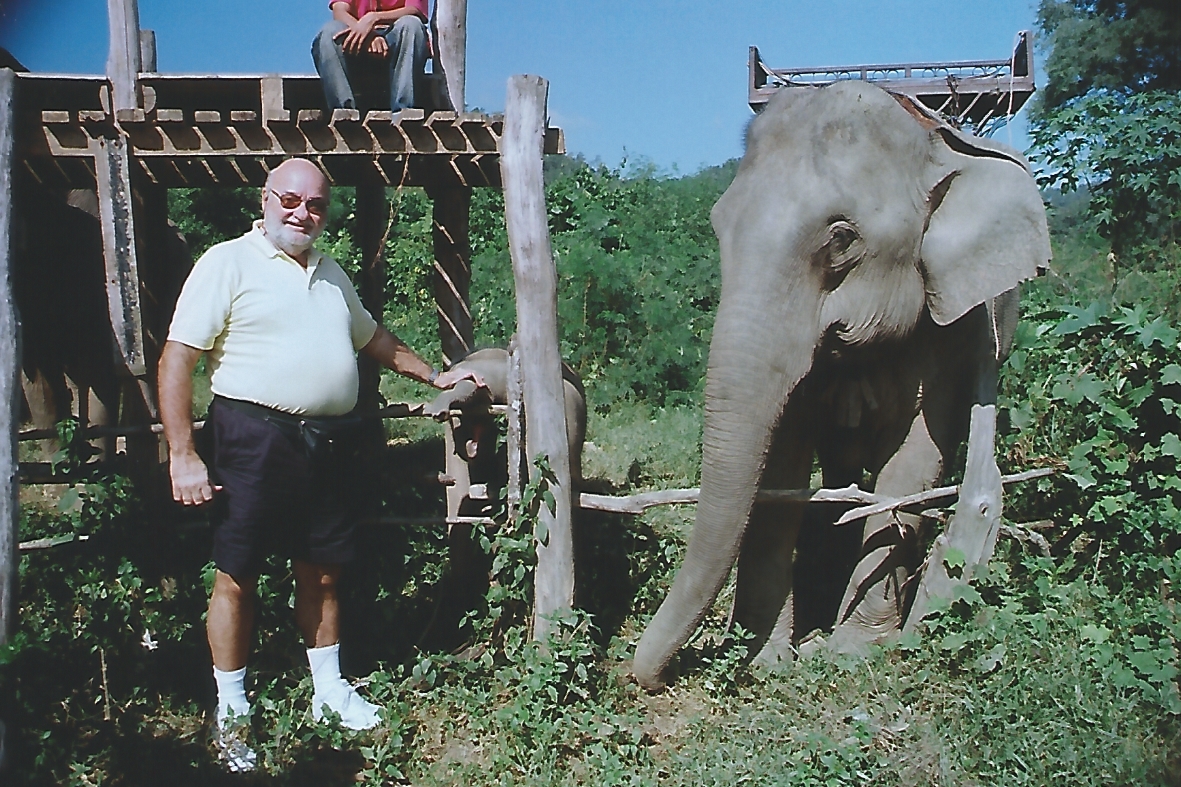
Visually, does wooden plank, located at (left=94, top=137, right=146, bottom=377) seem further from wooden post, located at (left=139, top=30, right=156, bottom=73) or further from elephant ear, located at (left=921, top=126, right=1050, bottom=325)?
elephant ear, located at (left=921, top=126, right=1050, bottom=325)

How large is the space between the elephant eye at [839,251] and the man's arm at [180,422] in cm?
228

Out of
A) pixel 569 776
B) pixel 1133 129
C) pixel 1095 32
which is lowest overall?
pixel 569 776

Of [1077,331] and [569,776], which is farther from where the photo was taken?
[1077,331]

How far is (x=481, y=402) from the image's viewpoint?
4.68m

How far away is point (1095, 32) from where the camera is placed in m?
22.6

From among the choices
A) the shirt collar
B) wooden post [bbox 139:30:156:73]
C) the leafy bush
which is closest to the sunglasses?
the shirt collar

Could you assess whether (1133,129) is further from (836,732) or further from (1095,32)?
(1095,32)

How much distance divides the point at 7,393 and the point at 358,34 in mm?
2474

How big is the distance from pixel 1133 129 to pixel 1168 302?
3323 millimetres

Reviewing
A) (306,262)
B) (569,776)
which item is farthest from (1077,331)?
(306,262)

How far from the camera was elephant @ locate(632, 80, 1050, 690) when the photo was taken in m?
3.91

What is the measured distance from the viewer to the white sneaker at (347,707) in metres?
4.07

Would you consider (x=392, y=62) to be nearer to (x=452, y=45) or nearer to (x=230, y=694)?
(x=452, y=45)

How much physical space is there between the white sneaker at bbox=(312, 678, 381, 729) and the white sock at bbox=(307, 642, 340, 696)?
1 centimetres
